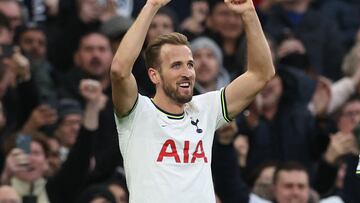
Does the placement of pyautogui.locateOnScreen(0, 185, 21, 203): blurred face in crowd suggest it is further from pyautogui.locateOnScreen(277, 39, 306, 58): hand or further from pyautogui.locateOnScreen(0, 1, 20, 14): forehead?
pyautogui.locateOnScreen(277, 39, 306, 58): hand

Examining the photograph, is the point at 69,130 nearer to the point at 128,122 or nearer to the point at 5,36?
the point at 5,36

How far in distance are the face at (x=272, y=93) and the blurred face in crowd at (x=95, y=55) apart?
5.13ft

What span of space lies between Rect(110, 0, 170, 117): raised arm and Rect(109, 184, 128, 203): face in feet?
9.54

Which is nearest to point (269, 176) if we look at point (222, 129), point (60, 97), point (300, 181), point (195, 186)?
point (300, 181)

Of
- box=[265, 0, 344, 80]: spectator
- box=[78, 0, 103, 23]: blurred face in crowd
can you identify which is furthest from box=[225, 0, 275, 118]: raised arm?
box=[265, 0, 344, 80]: spectator

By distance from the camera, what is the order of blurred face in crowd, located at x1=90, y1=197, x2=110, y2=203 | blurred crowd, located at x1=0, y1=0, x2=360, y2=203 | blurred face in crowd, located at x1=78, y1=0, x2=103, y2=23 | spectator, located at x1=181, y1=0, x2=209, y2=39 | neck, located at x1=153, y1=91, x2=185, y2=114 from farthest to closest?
spectator, located at x1=181, y1=0, x2=209, y2=39
blurred face in crowd, located at x1=78, y1=0, x2=103, y2=23
blurred crowd, located at x1=0, y1=0, x2=360, y2=203
blurred face in crowd, located at x1=90, y1=197, x2=110, y2=203
neck, located at x1=153, y1=91, x2=185, y2=114

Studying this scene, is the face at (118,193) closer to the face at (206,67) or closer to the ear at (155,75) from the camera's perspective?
the face at (206,67)

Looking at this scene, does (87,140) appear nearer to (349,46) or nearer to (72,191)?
(72,191)

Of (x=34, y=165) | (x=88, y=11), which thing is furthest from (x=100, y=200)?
(x=88, y=11)

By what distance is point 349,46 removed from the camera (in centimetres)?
1619

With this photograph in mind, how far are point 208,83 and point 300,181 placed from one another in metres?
1.84

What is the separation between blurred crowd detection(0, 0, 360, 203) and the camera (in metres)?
11.9

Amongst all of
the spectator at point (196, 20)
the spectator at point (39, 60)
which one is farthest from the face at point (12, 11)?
the spectator at point (196, 20)

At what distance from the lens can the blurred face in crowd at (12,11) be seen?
13859 mm
